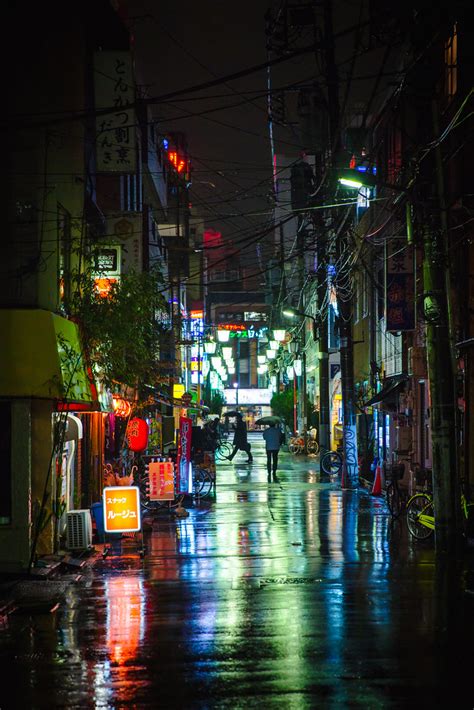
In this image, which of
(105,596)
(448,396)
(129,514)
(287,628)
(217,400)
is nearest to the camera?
(287,628)

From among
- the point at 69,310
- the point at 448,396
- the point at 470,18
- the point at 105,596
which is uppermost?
the point at 470,18

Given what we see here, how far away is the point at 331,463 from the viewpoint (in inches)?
1534

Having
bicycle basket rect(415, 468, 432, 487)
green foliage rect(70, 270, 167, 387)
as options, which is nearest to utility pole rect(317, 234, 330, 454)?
bicycle basket rect(415, 468, 432, 487)

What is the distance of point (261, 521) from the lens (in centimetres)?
2314

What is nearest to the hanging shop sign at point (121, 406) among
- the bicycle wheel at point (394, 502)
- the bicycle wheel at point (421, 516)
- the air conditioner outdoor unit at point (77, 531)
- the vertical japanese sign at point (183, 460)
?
the vertical japanese sign at point (183, 460)

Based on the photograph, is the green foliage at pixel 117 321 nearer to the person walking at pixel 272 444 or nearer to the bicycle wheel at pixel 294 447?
the person walking at pixel 272 444

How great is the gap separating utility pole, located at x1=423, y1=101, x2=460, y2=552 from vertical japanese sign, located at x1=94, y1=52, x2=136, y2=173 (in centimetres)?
675

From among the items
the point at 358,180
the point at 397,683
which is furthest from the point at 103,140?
the point at 397,683

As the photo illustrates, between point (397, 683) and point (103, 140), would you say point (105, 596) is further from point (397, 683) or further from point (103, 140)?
point (103, 140)

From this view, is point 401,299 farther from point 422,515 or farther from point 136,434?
point 422,515

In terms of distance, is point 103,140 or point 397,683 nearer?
point 397,683

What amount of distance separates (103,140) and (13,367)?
7.61m

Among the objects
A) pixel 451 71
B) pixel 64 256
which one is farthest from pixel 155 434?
pixel 451 71

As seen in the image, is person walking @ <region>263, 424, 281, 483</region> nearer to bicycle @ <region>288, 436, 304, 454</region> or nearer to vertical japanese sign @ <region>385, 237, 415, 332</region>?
vertical japanese sign @ <region>385, 237, 415, 332</region>
